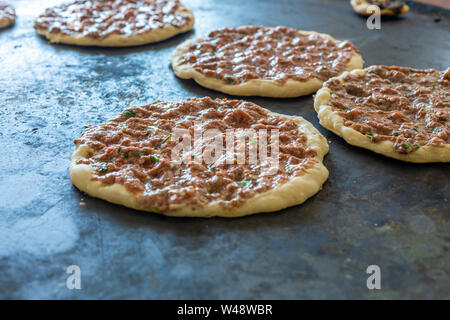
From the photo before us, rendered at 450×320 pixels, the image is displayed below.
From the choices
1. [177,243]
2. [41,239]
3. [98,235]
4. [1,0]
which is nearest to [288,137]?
[177,243]

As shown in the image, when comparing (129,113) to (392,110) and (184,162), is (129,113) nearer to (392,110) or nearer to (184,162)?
(184,162)

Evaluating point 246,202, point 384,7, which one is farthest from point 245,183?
point 384,7

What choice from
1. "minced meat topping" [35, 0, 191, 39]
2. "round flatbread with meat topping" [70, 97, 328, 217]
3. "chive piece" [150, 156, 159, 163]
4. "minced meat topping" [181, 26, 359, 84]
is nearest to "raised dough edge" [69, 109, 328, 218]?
"round flatbread with meat topping" [70, 97, 328, 217]

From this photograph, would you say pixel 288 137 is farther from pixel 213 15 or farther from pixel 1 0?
pixel 1 0

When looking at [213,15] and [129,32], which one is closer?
[129,32]

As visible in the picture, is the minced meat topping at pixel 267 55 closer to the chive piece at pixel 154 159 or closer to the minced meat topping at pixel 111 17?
the minced meat topping at pixel 111 17

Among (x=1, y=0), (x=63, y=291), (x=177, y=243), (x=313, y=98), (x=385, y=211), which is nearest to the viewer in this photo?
(x=63, y=291)

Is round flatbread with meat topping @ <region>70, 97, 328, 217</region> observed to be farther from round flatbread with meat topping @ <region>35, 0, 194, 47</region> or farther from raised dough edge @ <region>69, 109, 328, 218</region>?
round flatbread with meat topping @ <region>35, 0, 194, 47</region>

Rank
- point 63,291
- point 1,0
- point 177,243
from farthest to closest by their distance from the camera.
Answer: point 1,0 < point 177,243 < point 63,291
